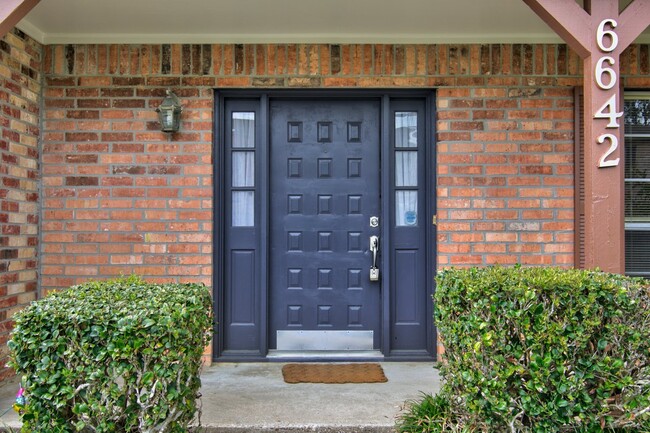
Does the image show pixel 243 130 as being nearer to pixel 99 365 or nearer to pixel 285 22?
pixel 285 22

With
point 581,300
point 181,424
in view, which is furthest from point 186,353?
point 581,300

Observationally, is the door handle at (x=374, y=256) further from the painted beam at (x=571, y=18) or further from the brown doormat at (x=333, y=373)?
the painted beam at (x=571, y=18)

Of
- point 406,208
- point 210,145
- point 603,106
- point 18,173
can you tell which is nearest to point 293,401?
point 406,208

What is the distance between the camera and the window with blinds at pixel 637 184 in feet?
15.4

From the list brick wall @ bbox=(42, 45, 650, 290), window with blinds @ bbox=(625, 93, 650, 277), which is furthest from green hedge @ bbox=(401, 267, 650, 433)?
window with blinds @ bbox=(625, 93, 650, 277)

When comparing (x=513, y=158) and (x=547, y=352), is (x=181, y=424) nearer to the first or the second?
(x=547, y=352)

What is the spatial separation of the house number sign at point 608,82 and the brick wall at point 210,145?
1463mm

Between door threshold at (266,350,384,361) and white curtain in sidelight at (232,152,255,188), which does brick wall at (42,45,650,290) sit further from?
door threshold at (266,350,384,361)

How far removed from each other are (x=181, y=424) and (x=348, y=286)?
2.44 m

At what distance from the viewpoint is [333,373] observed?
434cm

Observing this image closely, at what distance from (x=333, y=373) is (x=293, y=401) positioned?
71 cm

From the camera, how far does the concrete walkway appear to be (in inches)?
129

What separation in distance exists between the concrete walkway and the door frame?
0.23 meters

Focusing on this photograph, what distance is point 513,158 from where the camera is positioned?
15.2 feet
